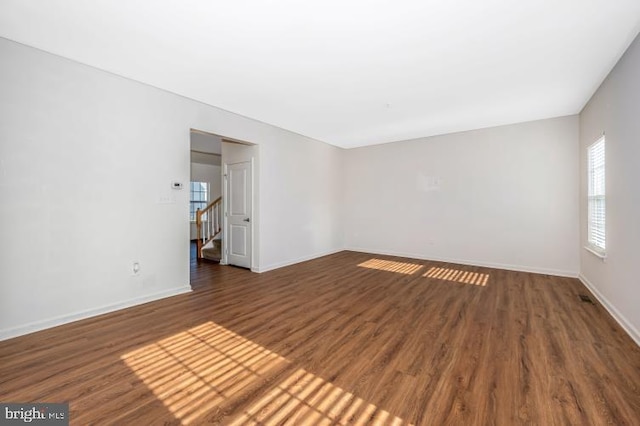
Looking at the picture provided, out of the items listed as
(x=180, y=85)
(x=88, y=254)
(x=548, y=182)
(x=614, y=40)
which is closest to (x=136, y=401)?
(x=88, y=254)

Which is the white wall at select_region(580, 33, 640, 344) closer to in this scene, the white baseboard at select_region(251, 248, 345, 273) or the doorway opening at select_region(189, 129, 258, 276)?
the white baseboard at select_region(251, 248, 345, 273)

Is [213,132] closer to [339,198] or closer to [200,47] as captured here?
[200,47]

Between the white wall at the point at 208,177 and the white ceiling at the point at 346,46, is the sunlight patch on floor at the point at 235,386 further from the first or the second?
the white wall at the point at 208,177

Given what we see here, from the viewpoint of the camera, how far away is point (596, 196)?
3783 mm

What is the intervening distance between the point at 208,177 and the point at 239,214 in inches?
201

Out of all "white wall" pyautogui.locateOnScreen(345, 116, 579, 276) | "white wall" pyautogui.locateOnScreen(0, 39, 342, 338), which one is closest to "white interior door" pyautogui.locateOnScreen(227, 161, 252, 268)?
"white wall" pyautogui.locateOnScreen(0, 39, 342, 338)

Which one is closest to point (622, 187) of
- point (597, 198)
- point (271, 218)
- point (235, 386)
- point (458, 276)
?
point (597, 198)

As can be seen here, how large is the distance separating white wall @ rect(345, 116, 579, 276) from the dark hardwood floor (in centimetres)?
151

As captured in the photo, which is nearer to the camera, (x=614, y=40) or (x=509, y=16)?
(x=509, y=16)

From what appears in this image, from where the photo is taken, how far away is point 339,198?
7340 mm

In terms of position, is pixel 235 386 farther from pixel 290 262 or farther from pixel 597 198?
pixel 597 198

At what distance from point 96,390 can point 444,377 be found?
7.98 ft

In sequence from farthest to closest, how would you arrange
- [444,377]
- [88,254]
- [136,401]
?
[88,254] → [444,377] → [136,401]

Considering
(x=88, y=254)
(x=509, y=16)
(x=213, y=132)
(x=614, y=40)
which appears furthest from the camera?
(x=213, y=132)
